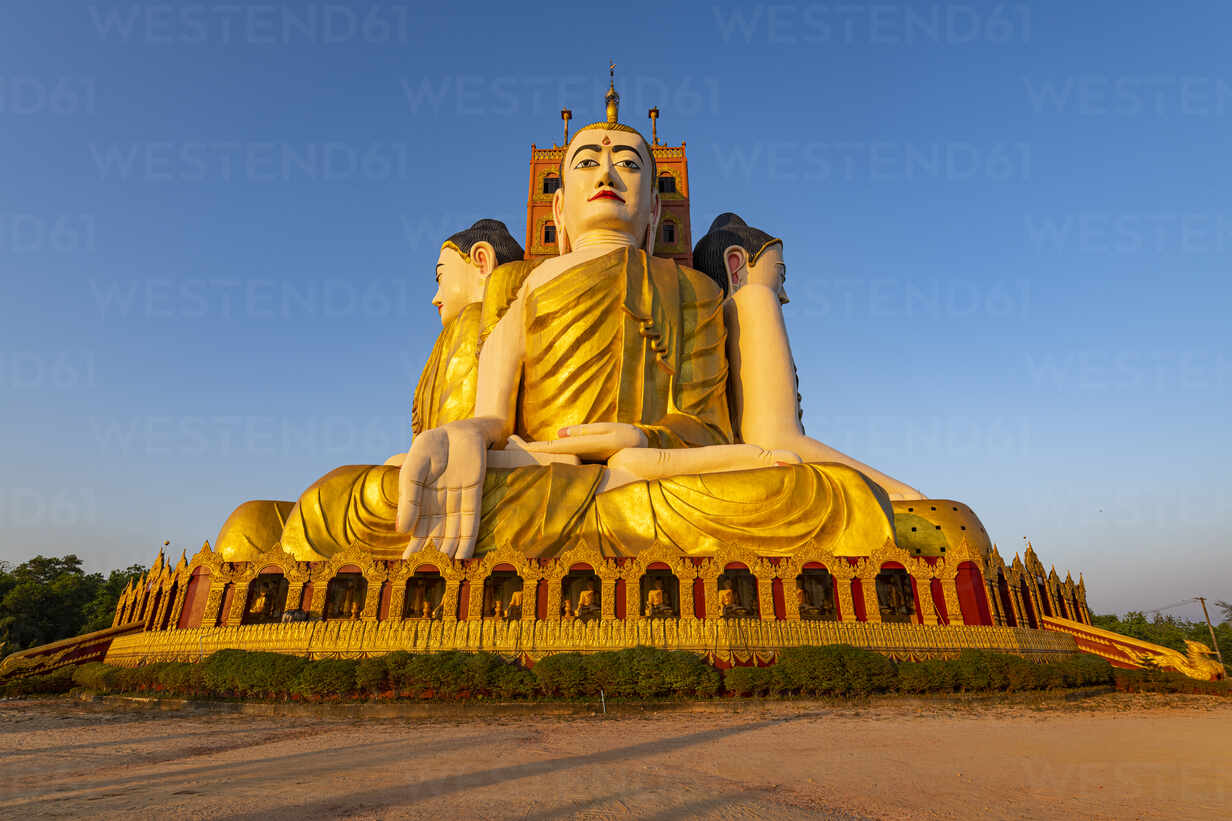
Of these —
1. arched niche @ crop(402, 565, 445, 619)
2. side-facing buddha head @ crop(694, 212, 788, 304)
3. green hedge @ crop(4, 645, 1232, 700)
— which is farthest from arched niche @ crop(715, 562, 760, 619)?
side-facing buddha head @ crop(694, 212, 788, 304)

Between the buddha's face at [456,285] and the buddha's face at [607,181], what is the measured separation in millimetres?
3529

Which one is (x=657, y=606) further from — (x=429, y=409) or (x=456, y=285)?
(x=456, y=285)

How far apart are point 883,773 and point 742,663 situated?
4189 millimetres

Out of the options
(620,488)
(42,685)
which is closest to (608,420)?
(620,488)

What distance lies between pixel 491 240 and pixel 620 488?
368 inches

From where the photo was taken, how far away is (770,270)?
A: 1491cm

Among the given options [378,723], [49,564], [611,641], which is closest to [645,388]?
[611,641]

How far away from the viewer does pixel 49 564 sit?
78.8 feet

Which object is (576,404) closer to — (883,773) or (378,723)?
(378,723)

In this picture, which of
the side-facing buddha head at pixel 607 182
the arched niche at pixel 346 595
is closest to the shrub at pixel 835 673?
the arched niche at pixel 346 595

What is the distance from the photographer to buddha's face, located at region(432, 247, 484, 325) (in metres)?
16.3

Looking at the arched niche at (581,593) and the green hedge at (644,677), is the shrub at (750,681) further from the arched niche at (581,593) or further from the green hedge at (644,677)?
the arched niche at (581,593)

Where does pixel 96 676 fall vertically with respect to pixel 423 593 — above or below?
below

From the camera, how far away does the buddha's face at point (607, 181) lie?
13.4 metres
